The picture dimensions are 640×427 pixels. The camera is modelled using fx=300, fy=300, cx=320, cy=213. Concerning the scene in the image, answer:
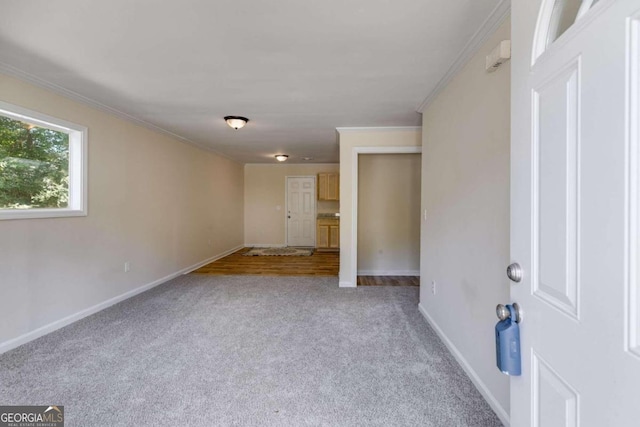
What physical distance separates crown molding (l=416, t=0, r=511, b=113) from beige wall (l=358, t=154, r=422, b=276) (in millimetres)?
2345

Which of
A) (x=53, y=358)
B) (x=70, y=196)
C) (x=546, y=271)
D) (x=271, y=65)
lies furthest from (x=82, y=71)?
(x=546, y=271)

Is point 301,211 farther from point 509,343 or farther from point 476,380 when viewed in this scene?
point 509,343

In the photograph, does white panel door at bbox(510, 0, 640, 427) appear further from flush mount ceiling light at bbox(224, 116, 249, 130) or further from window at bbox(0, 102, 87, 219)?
window at bbox(0, 102, 87, 219)

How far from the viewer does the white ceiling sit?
1685 millimetres

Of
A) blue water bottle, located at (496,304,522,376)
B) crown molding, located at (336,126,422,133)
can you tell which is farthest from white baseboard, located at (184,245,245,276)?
blue water bottle, located at (496,304,522,376)

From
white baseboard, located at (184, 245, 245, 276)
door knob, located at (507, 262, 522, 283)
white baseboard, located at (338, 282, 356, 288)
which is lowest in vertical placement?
white baseboard, located at (338, 282, 356, 288)

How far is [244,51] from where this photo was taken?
213 centimetres

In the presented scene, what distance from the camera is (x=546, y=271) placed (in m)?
0.82

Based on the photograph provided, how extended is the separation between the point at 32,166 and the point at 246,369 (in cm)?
262

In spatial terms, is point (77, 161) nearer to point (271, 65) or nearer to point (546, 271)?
point (271, 65)

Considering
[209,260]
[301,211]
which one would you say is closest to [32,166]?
[209,260]

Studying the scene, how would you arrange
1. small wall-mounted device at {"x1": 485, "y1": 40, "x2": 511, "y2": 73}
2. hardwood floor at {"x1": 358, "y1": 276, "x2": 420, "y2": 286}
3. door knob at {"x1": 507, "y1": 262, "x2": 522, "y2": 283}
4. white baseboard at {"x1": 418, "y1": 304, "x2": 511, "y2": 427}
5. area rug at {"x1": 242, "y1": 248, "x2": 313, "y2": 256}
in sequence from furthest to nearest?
area rug at {"x1": 242, "y1": 248, "x2": 313, "y2": 256} → hardwood floor at {"x1": 358, "y1": 276, "x2": 420, "y2": 286} → white baseboard at {"x1": 418, "y1": 304, "x2": 511, "y2": 427} → small wall-mounted device at {"x1": 485, "y1": 40, "x2": 511, "y2": 73} → door knob at {"x1": 507, "y1": 262, "x2": 522, "y2": 283}

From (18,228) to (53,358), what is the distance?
1.13 meters

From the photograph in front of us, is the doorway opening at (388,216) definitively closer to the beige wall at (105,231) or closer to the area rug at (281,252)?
the area rug at (281,252)
